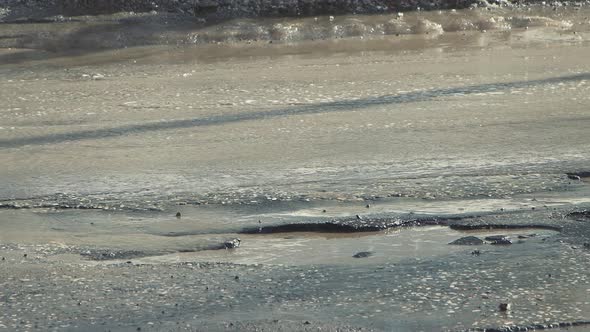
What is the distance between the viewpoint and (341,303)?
15.8ft

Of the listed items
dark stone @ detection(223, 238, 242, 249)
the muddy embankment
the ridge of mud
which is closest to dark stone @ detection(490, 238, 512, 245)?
the ridge of mud

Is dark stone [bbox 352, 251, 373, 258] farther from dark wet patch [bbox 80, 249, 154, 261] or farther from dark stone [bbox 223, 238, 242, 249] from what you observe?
dark wet patch [bbox 80, 249, 154, 261]

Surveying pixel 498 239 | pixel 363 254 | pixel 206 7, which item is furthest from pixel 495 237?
pixel 206 7

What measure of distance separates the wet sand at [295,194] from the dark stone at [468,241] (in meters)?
0.06

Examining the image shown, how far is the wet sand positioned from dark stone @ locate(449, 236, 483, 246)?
63 millimetres

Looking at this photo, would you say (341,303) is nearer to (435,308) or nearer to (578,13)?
(435,308)

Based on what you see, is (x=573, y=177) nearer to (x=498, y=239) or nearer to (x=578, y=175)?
(x=578, y=175)

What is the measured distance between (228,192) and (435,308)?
2.22 metres

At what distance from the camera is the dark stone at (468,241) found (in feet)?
18.4

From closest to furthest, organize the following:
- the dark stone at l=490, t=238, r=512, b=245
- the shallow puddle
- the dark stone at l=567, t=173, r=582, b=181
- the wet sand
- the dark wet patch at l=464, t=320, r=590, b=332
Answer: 1. the dark wet patch at l=464, t=320, r=590, b=332
2. the wet sand
3. the shallow puddle
4. the dark stone at l=490, t=238, r=512, b=245
5. the dark stone at l=567, t=173, r=582, b=181

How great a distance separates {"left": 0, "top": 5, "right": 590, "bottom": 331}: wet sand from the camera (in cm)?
482

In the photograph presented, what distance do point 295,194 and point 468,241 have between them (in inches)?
50.8

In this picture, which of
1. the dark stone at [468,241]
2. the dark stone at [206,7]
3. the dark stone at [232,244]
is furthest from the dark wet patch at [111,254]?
the dark stone at [206,7]

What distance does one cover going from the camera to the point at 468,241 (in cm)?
564
